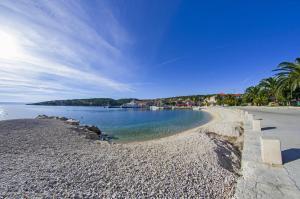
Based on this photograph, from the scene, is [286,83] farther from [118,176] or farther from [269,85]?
[118,176]

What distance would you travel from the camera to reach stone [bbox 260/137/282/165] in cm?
463

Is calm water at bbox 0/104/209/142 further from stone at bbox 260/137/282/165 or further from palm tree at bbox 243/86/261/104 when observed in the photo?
palm tree at bbox 243/86/261/104

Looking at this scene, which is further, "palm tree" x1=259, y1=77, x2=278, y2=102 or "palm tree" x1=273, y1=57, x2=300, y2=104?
"palm tree" x1=259, y1=77, x2=278, y2=102

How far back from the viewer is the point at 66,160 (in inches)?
225

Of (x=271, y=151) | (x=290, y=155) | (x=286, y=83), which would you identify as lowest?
(x=290, y=155)

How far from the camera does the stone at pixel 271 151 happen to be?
4.63 metres

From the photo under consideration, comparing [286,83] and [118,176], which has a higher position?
[286,83]

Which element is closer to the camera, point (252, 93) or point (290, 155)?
point (290, 155)

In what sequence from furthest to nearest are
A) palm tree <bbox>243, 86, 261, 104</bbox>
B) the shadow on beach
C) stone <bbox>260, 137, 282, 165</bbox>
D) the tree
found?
the tree → palm tree <bbox>243, 86, 261, 104</bbox> → the shadow on beach → stone <bbox>260, 137, 282, 165</bbox>

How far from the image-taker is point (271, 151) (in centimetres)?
470

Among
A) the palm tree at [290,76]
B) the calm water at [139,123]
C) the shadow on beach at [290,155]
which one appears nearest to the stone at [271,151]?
the shadow on beach at [290,155]

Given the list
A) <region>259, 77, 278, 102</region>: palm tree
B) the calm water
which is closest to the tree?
<region>259, 77, 278, 102</region>: palm tree

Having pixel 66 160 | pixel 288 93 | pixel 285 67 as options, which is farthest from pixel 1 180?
pixel 288 93

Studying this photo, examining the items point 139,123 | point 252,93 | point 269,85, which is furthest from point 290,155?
point 252,93
